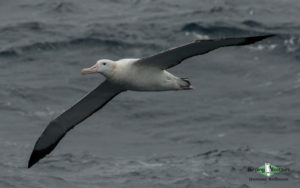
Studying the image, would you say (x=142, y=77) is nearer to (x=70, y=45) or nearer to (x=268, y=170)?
(x=268, y=170)

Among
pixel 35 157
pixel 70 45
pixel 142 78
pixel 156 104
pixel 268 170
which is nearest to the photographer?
pixel 142 78

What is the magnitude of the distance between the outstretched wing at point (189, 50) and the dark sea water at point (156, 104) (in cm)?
587

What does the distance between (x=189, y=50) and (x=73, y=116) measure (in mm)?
3377

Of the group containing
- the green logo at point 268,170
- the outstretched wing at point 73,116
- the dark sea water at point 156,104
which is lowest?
the green logo at point 268,170

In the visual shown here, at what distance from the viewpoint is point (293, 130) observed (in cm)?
2258

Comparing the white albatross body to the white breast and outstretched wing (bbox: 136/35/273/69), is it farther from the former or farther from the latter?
outstretched wing (bbox: 136/35/273/69)

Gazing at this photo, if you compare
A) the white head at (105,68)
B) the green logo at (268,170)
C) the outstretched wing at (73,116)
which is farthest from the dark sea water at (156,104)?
the white head at (105,68)

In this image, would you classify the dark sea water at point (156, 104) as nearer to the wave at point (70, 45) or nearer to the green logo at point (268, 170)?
the wave at point (70, 45)

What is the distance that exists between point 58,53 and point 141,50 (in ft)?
10.3

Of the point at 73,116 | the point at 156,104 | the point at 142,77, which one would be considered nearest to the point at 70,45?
the point at 156,104

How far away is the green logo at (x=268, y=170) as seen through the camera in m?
20.1

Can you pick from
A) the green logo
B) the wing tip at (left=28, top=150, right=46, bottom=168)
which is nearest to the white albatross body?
the wing tip at (left=28, top=150, right=46, bottom=168)

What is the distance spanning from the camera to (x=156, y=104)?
24.8 m

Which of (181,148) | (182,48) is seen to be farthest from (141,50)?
(182,48)
